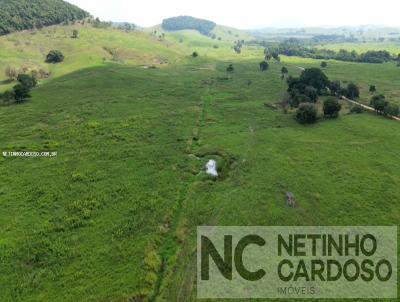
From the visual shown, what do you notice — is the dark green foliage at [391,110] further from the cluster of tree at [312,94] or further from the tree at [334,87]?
the tree at [334,87]

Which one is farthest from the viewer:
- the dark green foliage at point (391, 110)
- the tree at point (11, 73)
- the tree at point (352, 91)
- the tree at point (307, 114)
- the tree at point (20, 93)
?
the tree at point (11, 73)

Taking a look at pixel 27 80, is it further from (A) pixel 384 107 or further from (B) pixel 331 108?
(A) pixel 384 107

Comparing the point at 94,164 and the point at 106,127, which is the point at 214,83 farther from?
the point at 94,164

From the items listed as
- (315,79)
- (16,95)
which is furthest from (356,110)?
(16,95)

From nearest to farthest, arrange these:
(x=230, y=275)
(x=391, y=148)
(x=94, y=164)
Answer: (x=230, y=275) < (x=94, y=164) < (x=391, y=148)

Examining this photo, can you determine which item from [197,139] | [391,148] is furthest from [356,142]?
[197,139]

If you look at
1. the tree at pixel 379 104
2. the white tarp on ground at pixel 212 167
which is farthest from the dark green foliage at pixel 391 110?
the white tarp on ground at pixel 212 167

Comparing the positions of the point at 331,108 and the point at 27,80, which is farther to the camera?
the point at 27,80
